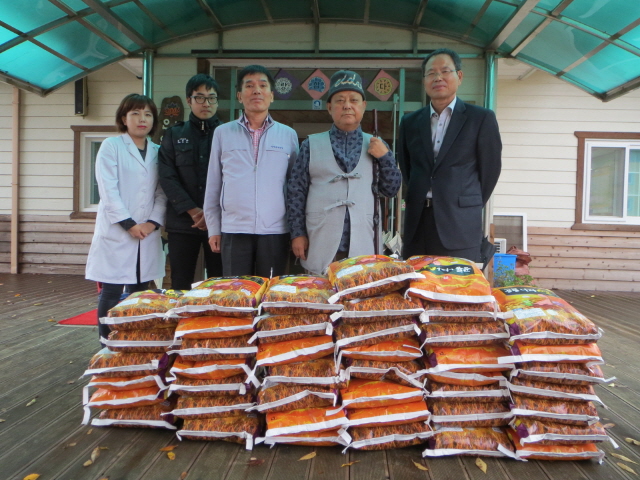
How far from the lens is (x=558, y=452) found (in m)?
1.55

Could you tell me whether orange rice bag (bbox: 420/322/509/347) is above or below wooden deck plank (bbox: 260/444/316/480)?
above

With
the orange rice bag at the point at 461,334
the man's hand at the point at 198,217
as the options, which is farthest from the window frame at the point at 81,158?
the orange rice bag at the point at 461,334

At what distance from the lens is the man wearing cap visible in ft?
6.66

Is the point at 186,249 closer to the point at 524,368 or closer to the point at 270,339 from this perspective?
the point at 270,339

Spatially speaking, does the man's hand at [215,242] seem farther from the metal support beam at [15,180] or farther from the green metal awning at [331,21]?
the metal support beam at [15,180]

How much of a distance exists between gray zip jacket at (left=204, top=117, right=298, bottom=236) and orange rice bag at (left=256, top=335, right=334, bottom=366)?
0.65 m

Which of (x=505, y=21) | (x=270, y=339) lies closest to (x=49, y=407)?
(x=270, y=339)

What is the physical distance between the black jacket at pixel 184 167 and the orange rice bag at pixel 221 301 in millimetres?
819

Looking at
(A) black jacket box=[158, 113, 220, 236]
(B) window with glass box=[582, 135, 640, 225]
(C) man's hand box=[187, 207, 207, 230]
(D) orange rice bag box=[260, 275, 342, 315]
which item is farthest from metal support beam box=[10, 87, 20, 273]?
(B) window with glass box=[582, 135, 640, 225]

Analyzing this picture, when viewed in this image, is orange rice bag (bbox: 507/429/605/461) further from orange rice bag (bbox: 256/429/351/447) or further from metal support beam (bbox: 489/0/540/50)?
metal support beam (bbox: 489/0/540/50)

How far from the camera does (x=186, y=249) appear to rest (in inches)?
98.1

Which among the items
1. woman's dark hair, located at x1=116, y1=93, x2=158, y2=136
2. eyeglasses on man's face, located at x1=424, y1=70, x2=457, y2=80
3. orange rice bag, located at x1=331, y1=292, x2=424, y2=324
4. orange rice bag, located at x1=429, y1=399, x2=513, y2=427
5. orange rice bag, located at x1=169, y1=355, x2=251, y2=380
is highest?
eyeglasses on man's face, located at x1=424, y1=70, x2=457, y2=80

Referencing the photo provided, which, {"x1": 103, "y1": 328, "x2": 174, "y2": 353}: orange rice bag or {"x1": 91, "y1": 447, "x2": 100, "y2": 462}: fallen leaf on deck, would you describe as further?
{"x1": 103, "y1": 328, "x2": 174, "y2": 353}: orange rice bag

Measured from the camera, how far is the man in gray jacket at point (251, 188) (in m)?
2.13
